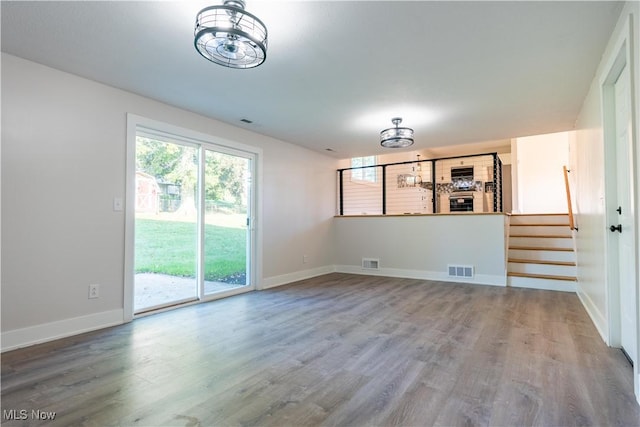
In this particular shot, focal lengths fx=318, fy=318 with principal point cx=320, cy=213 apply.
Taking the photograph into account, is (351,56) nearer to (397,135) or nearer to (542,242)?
(397,135)

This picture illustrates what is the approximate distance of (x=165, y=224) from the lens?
3717 millimetres

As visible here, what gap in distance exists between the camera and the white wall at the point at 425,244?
5102mm

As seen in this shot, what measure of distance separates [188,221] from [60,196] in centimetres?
134

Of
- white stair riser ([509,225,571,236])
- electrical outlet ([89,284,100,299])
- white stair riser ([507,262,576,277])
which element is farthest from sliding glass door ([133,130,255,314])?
white stair riser ([509,225,571,236])

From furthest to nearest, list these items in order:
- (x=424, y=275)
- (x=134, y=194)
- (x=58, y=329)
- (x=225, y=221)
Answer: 1. (x=424, y=275)
2. (x=225, y=221)
3. (x=134, y=194)
4. (x=58, y=329)

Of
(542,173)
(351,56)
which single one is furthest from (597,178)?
(542,173)

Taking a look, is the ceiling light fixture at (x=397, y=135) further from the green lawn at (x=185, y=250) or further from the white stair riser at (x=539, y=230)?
the white stair riser at (x=539, y=230)

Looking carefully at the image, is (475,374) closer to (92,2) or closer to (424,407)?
(424,407)

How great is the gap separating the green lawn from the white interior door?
4.07 metres

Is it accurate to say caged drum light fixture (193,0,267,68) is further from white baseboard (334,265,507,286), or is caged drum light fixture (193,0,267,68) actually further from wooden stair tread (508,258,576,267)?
wooden stair tread (508,258,576,267)

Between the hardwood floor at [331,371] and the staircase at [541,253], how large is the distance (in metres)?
1.30

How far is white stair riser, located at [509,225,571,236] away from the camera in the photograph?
5.34 metres

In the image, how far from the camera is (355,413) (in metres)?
1.63

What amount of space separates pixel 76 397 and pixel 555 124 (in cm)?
578
